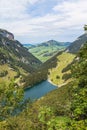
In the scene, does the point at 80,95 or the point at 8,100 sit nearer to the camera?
the point at 80,95

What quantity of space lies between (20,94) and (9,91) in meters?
1.75

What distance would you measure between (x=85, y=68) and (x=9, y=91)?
1129 cm

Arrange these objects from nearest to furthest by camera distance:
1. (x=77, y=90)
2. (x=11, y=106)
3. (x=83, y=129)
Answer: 1. (x=83, y=129)
2. (x=77, y=90)
3. (x=11, y=106)

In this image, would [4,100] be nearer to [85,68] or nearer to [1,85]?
[1,85]

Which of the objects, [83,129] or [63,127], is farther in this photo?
[63,127]

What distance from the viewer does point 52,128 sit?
25938 mm

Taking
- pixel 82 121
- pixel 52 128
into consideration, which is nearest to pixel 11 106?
pixel 52 128

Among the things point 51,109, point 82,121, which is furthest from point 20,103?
point 82,121

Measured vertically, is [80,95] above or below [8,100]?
below

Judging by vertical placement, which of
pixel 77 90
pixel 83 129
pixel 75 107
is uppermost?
pixel 77 90

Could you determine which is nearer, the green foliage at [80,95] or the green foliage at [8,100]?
the green foliage at [80,95]

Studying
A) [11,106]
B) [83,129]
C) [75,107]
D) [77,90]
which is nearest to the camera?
[83,129]

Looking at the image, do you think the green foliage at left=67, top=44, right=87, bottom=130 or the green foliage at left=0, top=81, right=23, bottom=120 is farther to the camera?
the green foliage at left=0, top=81, right=23, bottom=120

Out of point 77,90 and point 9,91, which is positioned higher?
point 9,91
